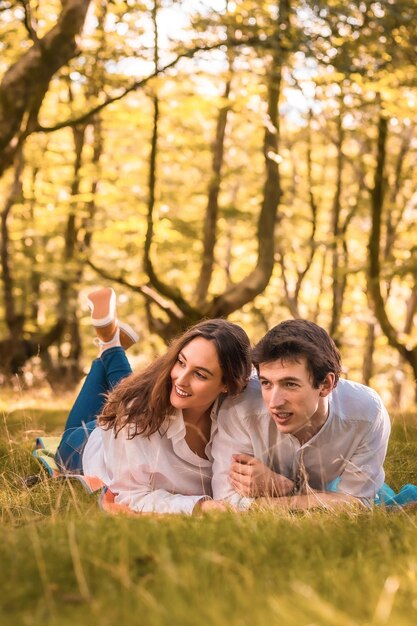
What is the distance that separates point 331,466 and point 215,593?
100 inches

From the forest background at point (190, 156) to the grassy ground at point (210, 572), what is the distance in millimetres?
4850

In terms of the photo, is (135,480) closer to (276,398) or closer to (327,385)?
(276,398)

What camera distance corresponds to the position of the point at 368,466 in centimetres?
458

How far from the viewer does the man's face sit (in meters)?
4.24

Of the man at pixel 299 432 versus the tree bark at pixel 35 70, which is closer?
the man at pixel 299 432

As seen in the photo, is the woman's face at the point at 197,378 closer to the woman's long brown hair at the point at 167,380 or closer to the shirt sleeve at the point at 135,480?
the woman's long brown hair at the point at 167,380

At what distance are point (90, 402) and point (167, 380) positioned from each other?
1.89m

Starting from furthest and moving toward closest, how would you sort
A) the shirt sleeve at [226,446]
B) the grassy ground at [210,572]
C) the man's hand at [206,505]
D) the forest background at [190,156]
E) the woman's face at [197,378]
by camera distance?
the forest background at [190,156]
the woman's face at [197,378]
the shirt sleeve at [226,446]
the man's hand at [206,505]
the grassy ground at [210,572]

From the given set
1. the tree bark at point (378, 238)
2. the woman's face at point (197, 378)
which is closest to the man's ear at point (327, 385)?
the woman's face at point (197, 378)

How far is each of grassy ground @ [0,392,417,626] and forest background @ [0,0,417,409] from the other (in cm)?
485

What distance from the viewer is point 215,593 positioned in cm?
230

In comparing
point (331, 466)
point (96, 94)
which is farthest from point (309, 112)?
point (331, 466)

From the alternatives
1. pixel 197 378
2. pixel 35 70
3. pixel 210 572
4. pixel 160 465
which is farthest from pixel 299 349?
pixel 35 70

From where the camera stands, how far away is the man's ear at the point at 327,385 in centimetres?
438
